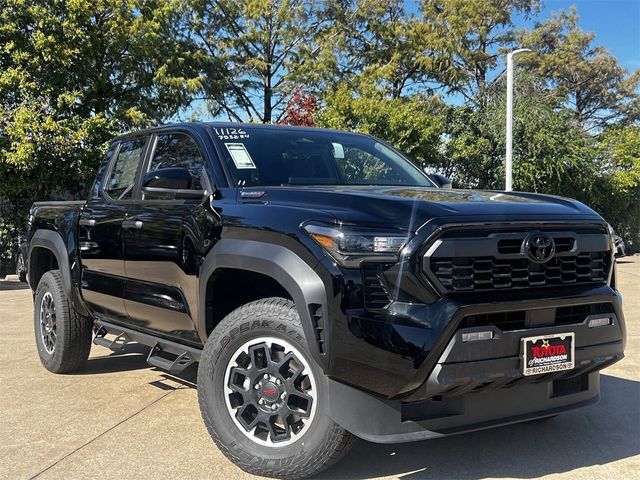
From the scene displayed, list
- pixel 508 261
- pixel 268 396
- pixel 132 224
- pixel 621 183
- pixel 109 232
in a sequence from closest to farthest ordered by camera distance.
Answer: pixel 508 261, pixel 268 396, pixel 132 224, pixel 109 232, pixel 621 183

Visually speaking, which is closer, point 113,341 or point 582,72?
point 113,341

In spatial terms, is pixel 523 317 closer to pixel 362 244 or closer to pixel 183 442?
pixel 362 244

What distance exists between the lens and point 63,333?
17.7 ft

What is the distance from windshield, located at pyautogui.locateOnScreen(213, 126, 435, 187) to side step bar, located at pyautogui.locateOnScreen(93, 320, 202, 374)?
109cm

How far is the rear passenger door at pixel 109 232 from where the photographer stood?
461 cm

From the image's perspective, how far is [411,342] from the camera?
276 centimetres

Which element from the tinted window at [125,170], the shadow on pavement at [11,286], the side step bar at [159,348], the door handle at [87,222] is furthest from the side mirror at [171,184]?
the shadow on pavement at [11,286]

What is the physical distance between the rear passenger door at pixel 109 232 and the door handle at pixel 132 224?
52mm

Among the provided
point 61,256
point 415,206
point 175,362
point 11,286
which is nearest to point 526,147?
point 11,286

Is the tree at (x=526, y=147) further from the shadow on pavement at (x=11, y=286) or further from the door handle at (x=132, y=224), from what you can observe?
the door handle at (x=132, y=224)

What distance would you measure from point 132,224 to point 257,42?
78.3 ft

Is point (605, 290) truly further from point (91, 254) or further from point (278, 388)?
point (91, 254)

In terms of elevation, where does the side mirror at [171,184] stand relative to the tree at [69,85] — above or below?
below

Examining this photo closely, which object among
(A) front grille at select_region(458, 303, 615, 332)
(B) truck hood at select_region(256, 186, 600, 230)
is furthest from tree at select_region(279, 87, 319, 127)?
(A) front grille at select_region(458, 303, 615, 332)
